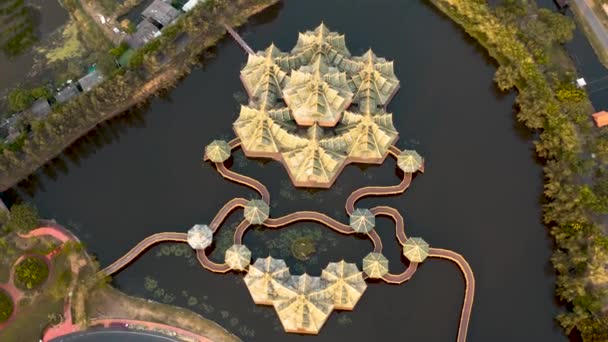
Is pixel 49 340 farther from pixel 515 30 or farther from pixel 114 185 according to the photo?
pixel 515 30

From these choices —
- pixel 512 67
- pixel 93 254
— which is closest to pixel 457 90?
pixel 512 67

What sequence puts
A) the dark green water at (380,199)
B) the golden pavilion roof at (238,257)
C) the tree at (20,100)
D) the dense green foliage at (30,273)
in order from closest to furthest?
the dense green foliage at (30,273) → the golden pavilion roof at (238,257) → the dark green water at (380,199) → the tree at (20,100)

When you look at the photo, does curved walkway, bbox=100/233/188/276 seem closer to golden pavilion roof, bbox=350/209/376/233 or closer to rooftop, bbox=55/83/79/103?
golden pavilion roof, bbox=350/209/376/233

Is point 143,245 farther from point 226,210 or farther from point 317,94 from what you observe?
point 317,94

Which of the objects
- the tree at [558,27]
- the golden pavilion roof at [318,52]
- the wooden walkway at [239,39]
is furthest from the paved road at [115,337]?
the tree at [558,27]

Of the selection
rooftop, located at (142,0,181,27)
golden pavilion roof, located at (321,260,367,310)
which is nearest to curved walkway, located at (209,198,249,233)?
golden pavilion roof, located at (321,260,367,310)

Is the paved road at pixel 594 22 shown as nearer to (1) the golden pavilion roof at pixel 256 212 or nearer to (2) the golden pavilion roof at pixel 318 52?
(2) the golden pavilion roof at pixel 318 52

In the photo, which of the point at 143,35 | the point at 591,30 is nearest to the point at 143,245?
the point at 143,35
